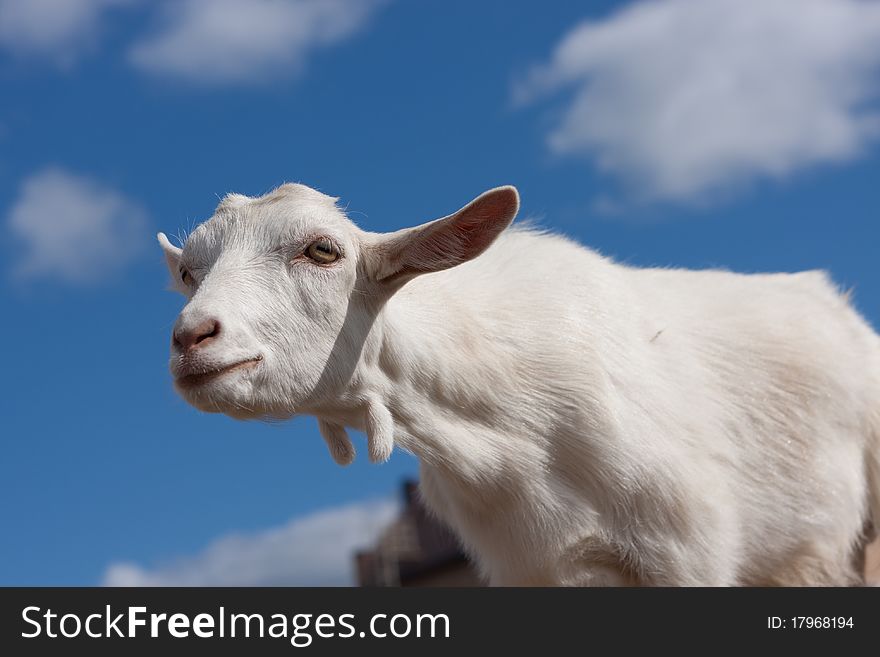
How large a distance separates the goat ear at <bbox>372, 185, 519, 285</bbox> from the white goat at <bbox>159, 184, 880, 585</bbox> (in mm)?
11

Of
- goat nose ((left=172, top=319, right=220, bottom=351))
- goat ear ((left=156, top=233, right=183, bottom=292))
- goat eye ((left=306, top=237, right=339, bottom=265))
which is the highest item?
goat ear ((left=156, top=233, right=183, bottom=292))

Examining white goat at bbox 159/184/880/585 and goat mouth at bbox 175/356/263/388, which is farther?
white goat at bbox 159/184/880/585

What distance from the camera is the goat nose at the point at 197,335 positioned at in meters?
5.47

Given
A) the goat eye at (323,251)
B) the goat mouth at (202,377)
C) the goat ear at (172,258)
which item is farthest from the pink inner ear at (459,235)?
the goat ear at (172,258)

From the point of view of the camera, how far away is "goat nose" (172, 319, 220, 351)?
547 centimetres

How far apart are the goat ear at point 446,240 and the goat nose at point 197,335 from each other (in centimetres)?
100

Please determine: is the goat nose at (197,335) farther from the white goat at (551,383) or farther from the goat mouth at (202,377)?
the goat mouth at (202,377)

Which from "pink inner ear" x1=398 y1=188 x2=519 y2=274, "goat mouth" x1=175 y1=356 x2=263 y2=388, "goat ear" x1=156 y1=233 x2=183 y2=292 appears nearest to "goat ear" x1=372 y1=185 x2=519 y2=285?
"pink inner ear" x1=398 y1=188 x2=519 y2=274

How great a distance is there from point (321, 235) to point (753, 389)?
10.1 feet

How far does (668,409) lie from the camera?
6984 mm

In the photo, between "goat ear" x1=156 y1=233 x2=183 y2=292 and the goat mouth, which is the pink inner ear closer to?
the goat mouth
